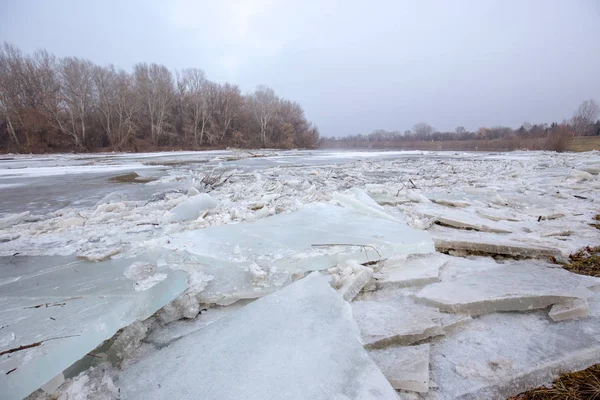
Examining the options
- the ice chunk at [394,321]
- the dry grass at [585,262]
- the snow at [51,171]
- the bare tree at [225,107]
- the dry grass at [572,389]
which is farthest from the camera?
the bare tree at [225,107]

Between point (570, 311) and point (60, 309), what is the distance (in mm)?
2407

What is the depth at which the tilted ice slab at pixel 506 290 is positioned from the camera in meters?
1.35

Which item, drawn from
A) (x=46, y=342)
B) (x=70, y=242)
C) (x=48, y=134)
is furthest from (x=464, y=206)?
(x=48, y=134)

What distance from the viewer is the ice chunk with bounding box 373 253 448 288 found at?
1.69 metres

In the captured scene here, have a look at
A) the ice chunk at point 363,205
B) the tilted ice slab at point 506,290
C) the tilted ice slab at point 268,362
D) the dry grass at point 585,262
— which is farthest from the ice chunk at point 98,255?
the dry grass at point 585,262

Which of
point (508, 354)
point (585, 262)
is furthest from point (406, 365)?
point (585, 262)

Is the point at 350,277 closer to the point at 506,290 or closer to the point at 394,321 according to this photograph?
the point at 394,321

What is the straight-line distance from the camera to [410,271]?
184 centimetres

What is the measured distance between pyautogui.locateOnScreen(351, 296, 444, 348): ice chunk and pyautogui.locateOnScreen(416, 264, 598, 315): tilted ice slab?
0.33ft

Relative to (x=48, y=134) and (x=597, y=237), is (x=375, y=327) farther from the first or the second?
(x=48, y=134)

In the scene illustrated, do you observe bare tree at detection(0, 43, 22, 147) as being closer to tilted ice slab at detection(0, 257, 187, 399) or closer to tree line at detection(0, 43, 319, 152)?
tree line at detection(0, 43, 319, 152)

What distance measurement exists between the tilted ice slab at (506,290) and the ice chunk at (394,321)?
0.10m

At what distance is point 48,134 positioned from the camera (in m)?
24.8

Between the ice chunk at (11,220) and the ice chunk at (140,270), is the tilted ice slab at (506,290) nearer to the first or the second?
the ice chunk at (140,270)
